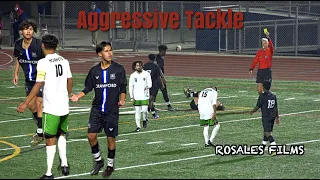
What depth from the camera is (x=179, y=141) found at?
19.6 m

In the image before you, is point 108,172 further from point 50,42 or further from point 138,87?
point 138,87

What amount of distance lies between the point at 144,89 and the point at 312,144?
454cm

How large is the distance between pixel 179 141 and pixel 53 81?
6.02m

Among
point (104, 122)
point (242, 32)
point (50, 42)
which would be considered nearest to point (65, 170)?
point (104, 122)

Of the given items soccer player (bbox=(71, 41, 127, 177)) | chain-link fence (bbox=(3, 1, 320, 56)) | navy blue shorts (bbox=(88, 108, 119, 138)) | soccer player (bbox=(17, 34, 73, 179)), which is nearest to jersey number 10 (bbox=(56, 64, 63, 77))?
soccer player (bbox=(17, 34, 73, 179))

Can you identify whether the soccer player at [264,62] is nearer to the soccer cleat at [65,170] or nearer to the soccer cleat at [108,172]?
the soccer cleat at [108,172]

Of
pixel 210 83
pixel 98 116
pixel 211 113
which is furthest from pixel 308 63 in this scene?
pixel 98 116

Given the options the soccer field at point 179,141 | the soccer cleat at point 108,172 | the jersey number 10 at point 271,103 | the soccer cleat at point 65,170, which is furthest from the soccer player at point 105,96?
the jersey number 10 at point 271,103

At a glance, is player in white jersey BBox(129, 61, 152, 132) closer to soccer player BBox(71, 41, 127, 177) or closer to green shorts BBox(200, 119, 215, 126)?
green shorts BBox(200, 119, 215, 126)

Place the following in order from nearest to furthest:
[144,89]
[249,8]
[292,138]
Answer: [292,138], [144,89], [249,8]

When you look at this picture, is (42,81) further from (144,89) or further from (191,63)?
(191,63)

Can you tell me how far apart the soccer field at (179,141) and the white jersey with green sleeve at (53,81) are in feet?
4.42

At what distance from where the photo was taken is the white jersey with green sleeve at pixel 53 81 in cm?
1402

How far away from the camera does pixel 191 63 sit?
41188 mm
